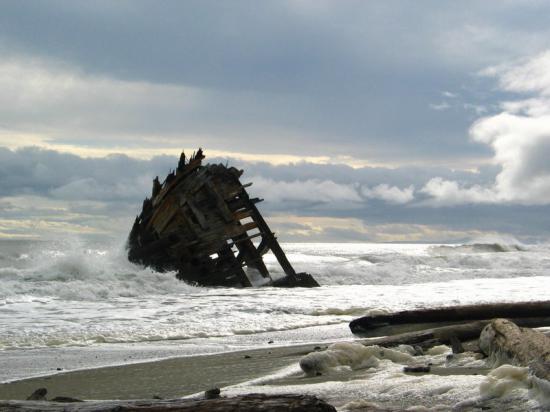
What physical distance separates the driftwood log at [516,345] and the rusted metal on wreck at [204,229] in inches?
436

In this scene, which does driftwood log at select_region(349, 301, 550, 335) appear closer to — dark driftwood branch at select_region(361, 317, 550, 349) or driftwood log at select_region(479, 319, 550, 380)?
dark driftwood branch at select_region(361, 317, 550, 349)

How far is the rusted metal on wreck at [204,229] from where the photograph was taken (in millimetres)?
15484

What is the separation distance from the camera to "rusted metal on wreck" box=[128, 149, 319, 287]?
1548 cm

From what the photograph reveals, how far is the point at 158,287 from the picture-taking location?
1384 centimetres

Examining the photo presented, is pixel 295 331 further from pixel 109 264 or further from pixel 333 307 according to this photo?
pixel 109 264

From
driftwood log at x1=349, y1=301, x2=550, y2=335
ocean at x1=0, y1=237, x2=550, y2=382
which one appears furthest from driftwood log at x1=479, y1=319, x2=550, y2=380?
ocean at x1=0, y1=237, x2=550, y2=382

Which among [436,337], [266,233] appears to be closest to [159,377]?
[436,337]

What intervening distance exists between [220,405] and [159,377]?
9.59 feet

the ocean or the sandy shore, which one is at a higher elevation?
the ocean

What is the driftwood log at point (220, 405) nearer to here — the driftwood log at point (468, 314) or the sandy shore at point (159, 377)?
the sandy shore at point (159, 377)

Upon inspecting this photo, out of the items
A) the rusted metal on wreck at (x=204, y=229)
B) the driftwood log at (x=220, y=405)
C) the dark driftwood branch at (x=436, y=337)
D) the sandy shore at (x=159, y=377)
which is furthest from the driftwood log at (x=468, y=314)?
the rusted metal on wreck at (x=204, y=229)

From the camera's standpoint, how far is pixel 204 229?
15523mm

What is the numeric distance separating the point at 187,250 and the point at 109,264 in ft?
5.80

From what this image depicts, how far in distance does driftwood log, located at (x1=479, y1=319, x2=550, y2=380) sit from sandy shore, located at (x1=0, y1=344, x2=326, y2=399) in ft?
5.79
